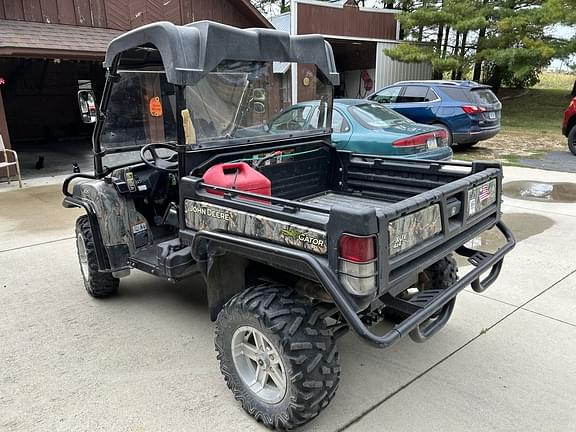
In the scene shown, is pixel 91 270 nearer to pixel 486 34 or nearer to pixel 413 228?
pixel 413 228

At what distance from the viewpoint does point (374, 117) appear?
24.6 ft

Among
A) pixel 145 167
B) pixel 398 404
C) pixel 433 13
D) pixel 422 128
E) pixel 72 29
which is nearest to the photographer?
pixel 398 404

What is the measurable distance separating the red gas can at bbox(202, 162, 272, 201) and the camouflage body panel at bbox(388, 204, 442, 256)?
1.11 m

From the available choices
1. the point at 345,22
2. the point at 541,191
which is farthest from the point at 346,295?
the point at 345,22

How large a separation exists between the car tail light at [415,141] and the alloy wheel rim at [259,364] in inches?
190

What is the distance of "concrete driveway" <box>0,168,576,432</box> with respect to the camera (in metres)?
2.62

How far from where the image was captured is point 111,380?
2.99m

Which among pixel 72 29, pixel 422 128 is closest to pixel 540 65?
pixel 422 128

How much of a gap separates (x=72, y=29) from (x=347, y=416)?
411 inches

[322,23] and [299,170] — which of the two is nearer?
[299,170]

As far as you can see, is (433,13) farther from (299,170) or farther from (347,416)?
(347,416)

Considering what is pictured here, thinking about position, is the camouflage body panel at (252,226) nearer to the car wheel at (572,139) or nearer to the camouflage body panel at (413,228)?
the camouflage body panel at (413,228)

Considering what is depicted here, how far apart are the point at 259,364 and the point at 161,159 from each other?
1821 mm

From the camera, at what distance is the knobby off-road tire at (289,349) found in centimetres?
234
